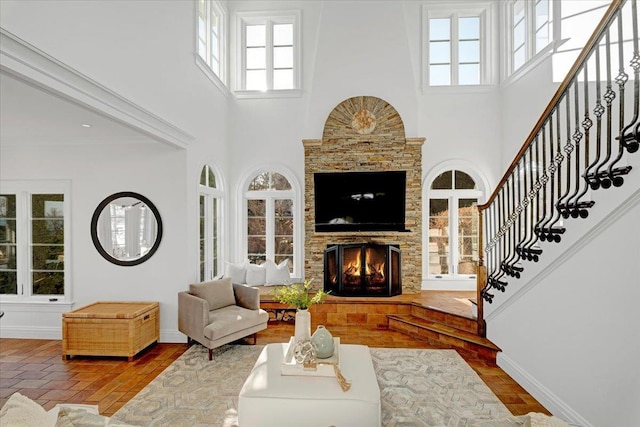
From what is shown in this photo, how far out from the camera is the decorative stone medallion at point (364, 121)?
5.87 meters

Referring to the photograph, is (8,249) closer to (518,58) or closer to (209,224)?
(209,224)

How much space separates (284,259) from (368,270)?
1.57 m

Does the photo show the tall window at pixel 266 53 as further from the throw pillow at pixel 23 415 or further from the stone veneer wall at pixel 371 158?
the throw pillow at pixel 23 415

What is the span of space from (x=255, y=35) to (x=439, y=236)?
4.93 m

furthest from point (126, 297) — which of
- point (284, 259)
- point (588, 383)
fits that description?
point (588, 383)

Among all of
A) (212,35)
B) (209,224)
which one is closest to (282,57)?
(212,35)

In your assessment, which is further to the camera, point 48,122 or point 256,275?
point 256,275

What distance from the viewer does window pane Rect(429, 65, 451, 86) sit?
6.25 m

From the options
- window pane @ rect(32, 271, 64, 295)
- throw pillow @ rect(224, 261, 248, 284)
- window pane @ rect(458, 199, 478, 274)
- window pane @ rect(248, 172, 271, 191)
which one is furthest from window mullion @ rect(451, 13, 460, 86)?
window pane @ rect(32, 271, 64, 295)

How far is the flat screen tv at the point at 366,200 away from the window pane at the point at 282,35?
2.57 meters

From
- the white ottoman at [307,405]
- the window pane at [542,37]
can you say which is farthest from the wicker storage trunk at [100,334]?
the window pane at [542,37]

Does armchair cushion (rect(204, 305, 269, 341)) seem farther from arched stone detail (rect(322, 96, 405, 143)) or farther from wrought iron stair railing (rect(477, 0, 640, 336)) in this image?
arched stone detail (rect(322, 96, 405, 143))

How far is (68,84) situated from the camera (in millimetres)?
2520

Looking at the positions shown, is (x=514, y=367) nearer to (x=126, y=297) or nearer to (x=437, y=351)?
(x=437, y=351)
